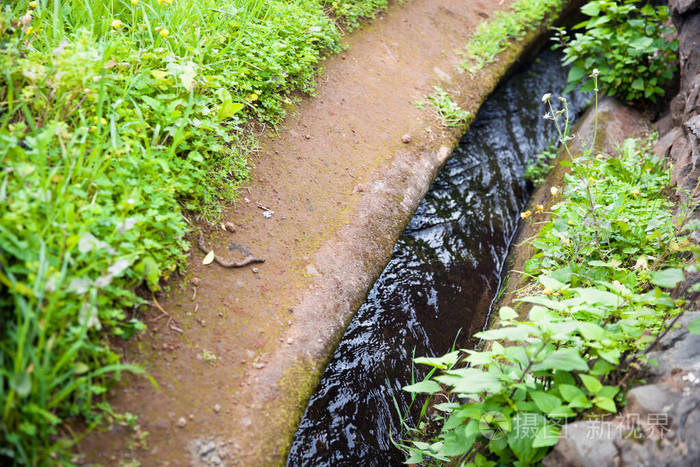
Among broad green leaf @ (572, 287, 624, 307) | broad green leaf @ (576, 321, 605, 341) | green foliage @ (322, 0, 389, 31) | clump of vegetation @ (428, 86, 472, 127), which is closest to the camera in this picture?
broad green leaf @ (576, 321, 605, 341)

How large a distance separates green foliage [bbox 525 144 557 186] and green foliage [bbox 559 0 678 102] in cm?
66

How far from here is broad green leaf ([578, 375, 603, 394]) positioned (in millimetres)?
1789

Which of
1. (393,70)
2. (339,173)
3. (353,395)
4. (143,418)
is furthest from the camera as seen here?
(393,70)

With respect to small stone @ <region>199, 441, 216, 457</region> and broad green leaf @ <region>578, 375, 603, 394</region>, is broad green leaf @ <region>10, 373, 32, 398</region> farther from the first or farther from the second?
broad green leaf @ <region>578, 375, 603, 394</region>

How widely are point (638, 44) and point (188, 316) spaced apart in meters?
4.25

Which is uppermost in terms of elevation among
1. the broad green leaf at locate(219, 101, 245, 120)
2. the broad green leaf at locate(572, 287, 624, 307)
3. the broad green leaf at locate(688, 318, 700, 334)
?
the broad green leaf at locate(219, 101, 245, 120)

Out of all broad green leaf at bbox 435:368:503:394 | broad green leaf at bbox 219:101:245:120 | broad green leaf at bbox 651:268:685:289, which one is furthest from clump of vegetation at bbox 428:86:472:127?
broad green leaf at bbox 435:368:503:394

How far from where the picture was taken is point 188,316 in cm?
237

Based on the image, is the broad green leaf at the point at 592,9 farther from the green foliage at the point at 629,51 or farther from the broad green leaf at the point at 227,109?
the broad green leaf at the point at 227,109

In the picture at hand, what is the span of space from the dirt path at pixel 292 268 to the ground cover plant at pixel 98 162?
0.62ft

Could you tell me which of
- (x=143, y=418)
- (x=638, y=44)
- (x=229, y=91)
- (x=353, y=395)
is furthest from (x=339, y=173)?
(x=638, y=44)

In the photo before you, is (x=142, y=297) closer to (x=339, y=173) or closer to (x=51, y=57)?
(x=51, y=57)

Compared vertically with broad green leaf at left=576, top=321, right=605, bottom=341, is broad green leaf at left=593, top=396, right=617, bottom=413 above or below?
below

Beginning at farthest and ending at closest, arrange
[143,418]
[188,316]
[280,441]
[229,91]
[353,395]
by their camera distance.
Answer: [229,91] < [353,395] < [188,316] < [280,441] < [143,418]
